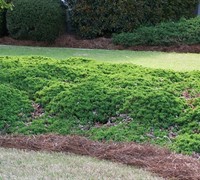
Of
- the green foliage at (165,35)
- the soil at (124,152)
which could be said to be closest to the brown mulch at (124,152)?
the soil at (124,152)

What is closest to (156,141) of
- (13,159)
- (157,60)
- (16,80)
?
(13,159)

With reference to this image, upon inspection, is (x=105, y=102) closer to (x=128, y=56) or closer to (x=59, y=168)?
(x=59, y=168)

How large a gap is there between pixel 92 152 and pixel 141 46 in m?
9.82

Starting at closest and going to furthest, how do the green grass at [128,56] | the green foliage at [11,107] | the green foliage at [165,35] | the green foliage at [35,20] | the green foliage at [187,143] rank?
1. the green foliage at [187,143]
2. the green foliage at [11,107]
3. the green grass at [128,56]
4. the green foliage at [165,35]
5. the green foliage at [35,20]

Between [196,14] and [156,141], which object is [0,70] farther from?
[196,14]

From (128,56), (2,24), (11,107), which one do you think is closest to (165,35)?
(128,56)

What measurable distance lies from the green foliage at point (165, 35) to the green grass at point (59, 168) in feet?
33.0

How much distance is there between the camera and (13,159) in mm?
5605

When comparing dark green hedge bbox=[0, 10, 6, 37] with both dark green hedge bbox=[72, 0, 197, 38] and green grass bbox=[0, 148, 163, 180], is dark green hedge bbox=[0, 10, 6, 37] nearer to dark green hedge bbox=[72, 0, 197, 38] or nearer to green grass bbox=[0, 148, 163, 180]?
dark green hedge bbox=[72, 0, 197, 38]

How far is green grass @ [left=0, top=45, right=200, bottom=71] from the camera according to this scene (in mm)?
11438

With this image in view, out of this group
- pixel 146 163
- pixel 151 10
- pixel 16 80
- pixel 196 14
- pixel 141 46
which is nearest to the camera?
pixel 146 163

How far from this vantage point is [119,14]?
16578 millimetres

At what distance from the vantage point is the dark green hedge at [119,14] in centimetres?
1648

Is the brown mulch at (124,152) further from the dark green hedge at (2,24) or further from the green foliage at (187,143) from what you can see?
the dark green hedge at (2,24)
